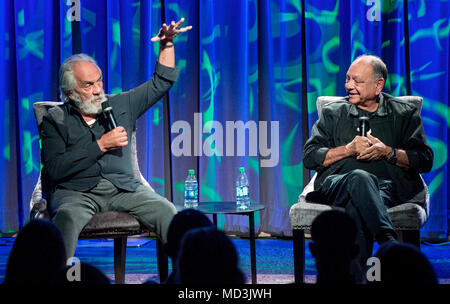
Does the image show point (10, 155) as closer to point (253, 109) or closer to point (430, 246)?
point (253, 109)

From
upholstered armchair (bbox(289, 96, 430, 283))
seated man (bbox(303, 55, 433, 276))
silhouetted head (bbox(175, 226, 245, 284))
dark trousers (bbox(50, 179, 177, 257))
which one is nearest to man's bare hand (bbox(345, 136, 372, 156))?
seated man (bbox(303, 55, 433, 276))

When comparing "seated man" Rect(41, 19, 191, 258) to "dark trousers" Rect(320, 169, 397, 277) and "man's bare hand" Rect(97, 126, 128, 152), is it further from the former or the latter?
"dark trousers" Rect(320, 169, 397, 277)

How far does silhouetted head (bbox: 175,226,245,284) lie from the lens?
0.83 metres

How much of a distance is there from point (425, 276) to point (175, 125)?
2849 millimetres

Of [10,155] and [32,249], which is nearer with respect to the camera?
[32,249]

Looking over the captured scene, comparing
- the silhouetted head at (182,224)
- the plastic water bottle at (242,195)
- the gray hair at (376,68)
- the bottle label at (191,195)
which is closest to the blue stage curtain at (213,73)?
the bottle label at (191,195)

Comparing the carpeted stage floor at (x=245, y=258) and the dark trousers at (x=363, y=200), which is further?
the carpeted stage floor at (x=245, y=258)

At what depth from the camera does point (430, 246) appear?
3.35 metres

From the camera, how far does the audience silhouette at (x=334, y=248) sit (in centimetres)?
89

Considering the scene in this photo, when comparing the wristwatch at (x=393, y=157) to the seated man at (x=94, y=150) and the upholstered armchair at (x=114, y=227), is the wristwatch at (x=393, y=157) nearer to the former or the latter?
the seated man at (x=94, y=150)

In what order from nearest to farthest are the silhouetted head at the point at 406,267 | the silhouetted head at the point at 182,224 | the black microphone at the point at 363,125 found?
the silhouetted head at the point at 406,267
the silhouetted head at the point at 182,224
the black microphone at the point at 363,125

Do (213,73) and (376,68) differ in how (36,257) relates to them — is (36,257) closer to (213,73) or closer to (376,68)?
(376,68)
